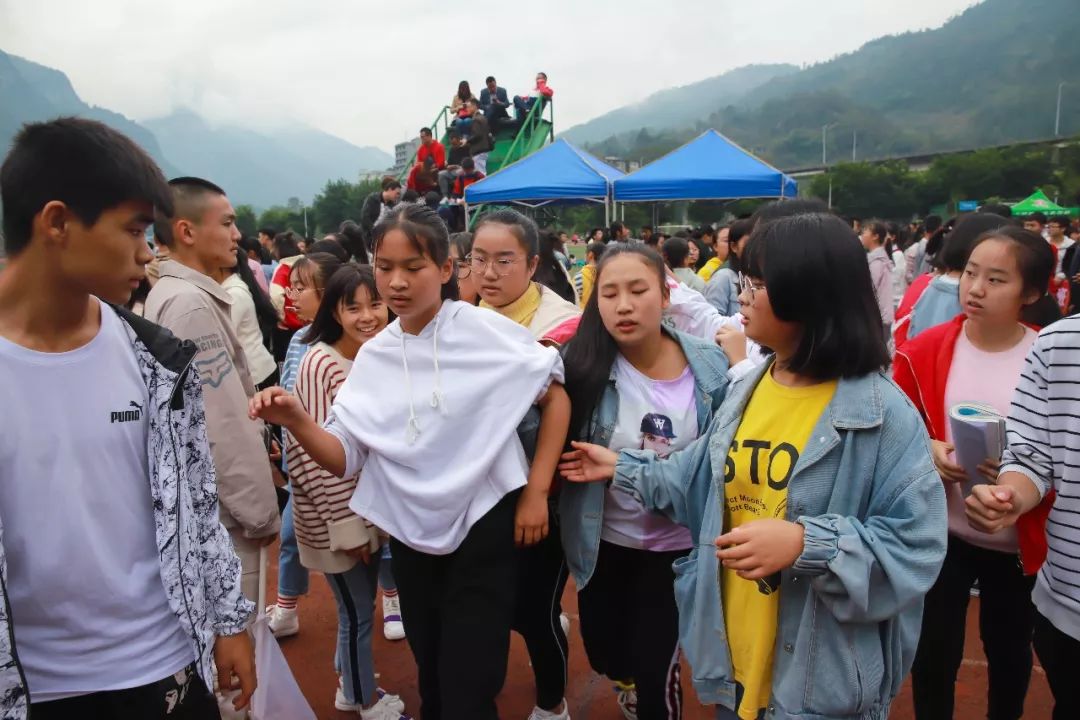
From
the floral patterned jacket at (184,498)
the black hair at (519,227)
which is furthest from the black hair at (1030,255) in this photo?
the floral patterned jacket at (184,498)

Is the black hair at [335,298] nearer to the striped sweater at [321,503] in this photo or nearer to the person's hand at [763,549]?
the striped sweater at [321,503]

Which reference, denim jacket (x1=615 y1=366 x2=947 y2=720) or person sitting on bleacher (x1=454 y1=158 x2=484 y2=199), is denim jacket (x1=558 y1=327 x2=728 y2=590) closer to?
denim jacket (x1=615 y1=366 x2=947 y2=720)

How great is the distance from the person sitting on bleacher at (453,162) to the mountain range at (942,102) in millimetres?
88954

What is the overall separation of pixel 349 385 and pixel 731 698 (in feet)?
4.87

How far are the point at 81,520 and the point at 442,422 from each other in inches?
37.4

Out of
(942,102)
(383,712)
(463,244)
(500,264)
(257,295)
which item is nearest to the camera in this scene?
(383,712)

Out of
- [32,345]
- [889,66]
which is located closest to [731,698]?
[32,345]

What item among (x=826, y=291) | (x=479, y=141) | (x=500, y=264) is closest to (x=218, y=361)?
(x=500, y=264)

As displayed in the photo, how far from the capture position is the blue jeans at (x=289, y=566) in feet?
11.2

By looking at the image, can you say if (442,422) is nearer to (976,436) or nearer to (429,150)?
(976,436)

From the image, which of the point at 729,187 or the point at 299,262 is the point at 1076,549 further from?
the point at 729,187

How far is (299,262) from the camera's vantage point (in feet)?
12.6

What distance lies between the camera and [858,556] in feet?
4.76

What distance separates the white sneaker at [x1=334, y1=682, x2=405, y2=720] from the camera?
2758mm
